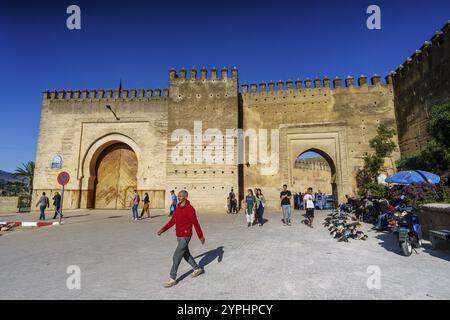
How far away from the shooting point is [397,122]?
49.7 ft

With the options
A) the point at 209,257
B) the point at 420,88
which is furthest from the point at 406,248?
the point at 420,88

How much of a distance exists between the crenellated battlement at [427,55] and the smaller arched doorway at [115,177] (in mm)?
17067

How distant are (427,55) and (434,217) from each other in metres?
10.3

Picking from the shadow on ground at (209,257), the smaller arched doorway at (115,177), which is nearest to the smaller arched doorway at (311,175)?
the smaller arched doorway at (115,177)

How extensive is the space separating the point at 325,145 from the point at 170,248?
42.5ft

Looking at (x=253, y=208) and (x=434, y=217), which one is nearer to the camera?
(x=434, y=217)

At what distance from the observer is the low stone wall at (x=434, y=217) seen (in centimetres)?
557

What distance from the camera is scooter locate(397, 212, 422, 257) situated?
16.4ft

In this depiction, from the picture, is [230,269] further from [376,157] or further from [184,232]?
[376,157]

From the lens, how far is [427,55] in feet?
41.0

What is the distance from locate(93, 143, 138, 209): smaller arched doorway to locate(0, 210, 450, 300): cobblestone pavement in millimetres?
9973
